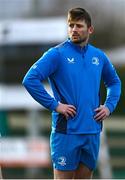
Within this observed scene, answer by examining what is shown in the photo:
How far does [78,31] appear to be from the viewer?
22.8 ft

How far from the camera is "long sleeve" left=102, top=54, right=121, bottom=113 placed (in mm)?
7227

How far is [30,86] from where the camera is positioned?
270 inches

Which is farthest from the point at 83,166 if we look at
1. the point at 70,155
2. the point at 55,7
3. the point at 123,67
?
the point at 55,7

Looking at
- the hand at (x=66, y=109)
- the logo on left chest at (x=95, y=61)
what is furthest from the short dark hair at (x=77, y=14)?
the hand at (x=66, y=109)

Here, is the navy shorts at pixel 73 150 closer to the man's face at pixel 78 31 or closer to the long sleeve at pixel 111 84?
the long sleeve at pixel 111 84

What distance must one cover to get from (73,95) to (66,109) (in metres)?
0.15

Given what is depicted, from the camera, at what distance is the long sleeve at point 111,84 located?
7.23 meters

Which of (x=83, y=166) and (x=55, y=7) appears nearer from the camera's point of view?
(x=83, y=166)

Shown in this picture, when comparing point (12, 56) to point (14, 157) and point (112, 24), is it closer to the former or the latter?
point (14, 157)

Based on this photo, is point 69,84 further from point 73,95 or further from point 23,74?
point 23,74

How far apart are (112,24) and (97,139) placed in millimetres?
27768

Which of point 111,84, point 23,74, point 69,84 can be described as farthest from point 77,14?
point 23,74

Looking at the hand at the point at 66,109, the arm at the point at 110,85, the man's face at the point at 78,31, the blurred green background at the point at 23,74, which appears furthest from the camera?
the blurred green background at the point at 23,74

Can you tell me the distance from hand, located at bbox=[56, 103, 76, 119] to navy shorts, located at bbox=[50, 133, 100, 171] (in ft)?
0.60
